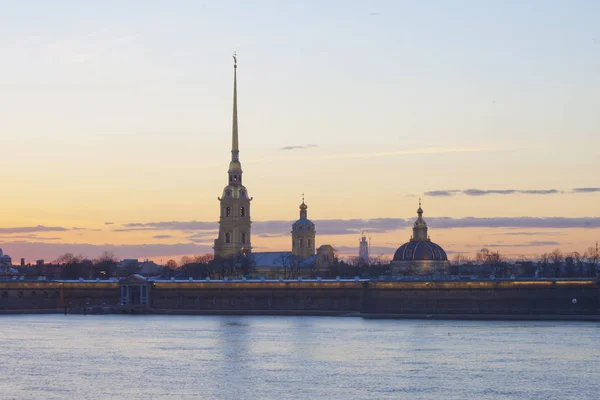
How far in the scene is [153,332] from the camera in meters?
75.2

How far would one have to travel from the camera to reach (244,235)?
154m

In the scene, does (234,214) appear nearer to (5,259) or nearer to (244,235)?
(244,235)

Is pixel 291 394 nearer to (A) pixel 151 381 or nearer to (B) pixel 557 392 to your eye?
(A) pixel 151 381

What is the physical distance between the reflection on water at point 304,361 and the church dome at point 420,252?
163 ft

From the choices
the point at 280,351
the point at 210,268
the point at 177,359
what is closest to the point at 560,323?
the point at 280,351

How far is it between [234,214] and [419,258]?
30.7 metres

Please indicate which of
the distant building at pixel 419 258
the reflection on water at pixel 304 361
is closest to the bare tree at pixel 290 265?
the distant building at pixel 419 258

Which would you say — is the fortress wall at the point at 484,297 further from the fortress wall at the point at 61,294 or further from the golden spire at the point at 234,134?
the golden spire at the point at 234,134

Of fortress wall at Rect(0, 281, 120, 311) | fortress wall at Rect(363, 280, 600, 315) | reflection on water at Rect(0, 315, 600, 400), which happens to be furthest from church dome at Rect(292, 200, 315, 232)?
reflection on water at Rect(0, 315, 600, 400)

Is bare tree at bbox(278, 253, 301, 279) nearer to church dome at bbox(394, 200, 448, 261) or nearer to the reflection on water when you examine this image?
church dome at bbox(394, 200, 448, 261)

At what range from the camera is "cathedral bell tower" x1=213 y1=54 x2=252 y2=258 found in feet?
496

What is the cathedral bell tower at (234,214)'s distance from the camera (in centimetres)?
15112

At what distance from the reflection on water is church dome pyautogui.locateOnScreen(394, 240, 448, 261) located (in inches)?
1958

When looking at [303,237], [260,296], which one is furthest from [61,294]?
[303,237]
